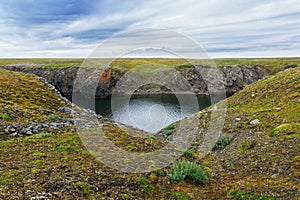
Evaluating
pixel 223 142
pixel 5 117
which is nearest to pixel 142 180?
pixel 223 142

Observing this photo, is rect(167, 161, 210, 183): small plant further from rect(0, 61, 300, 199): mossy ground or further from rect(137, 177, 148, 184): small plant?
rect(137, 177, 148, 184): small plant

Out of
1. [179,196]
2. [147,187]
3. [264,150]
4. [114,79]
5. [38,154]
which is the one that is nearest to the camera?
[179,196]

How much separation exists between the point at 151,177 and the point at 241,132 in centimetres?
1266

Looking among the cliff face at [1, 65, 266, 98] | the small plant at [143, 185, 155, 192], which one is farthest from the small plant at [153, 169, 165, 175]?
the cliff face at [1, 65, 266, 98]

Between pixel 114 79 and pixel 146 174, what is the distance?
334 feet

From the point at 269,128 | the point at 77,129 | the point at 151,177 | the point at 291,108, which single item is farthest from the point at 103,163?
the point at 291,108

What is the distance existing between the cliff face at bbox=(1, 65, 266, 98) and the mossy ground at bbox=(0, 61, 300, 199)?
8552cm

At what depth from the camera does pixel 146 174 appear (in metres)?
12.2

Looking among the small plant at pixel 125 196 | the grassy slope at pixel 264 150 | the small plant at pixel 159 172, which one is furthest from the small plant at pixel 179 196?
the small plant at pixel 125 196

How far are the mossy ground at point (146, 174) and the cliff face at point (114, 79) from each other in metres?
85.5

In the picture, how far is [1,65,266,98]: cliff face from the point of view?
10738 centimetres

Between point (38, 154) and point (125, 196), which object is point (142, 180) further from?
point (38, 154)

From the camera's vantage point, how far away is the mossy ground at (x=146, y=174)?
34.2ft

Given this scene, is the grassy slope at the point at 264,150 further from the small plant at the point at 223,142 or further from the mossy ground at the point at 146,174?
the small plant at the point at 223,142
